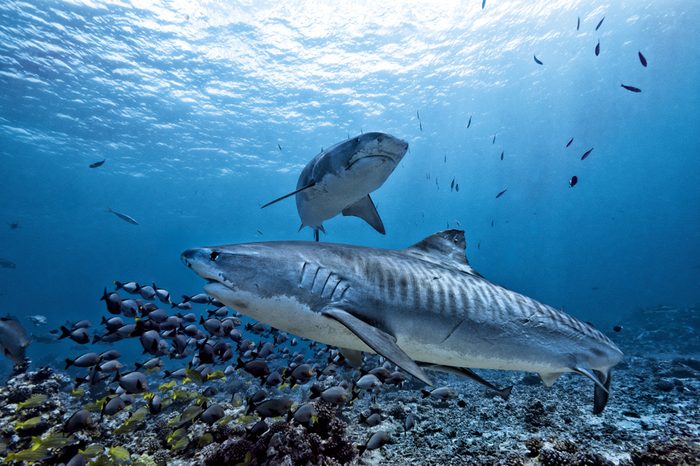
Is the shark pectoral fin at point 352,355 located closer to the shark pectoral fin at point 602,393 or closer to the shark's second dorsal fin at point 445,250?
the shark's second dorsal fin at point 445,250

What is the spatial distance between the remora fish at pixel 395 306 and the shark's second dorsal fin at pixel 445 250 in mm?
36

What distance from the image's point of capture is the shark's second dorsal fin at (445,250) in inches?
139

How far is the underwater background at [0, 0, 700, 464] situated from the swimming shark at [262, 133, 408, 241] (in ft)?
8.57

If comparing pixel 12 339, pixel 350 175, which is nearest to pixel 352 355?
pixel 350 175

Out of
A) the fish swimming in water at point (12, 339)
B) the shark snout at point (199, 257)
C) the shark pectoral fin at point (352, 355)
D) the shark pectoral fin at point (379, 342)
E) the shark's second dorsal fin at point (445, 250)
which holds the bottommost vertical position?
the fish swimming in water at point (12, 339)

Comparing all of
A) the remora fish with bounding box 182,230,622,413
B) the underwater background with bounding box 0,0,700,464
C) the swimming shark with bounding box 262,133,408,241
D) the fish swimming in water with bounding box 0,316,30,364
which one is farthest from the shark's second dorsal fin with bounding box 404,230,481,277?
the fish swimming in water with bounding box 0,316,30,364

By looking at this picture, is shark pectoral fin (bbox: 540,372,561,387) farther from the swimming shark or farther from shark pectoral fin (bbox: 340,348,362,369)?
the swimming shark

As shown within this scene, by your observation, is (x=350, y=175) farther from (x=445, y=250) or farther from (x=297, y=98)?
(x=297, y=98)

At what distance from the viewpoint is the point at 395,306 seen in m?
2.67

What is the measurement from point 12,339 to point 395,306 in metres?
7.22

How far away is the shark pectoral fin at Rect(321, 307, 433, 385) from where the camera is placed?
6.16ft

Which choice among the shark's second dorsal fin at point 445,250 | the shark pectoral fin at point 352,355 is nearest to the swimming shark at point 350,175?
the shark's second dorsal fin at point 445,250

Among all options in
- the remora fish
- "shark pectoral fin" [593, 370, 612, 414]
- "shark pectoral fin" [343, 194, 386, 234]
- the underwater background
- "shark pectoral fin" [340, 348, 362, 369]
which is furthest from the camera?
the underwater background

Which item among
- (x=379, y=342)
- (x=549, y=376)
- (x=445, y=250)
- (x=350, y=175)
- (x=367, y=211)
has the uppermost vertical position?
(x=350, y=175)
